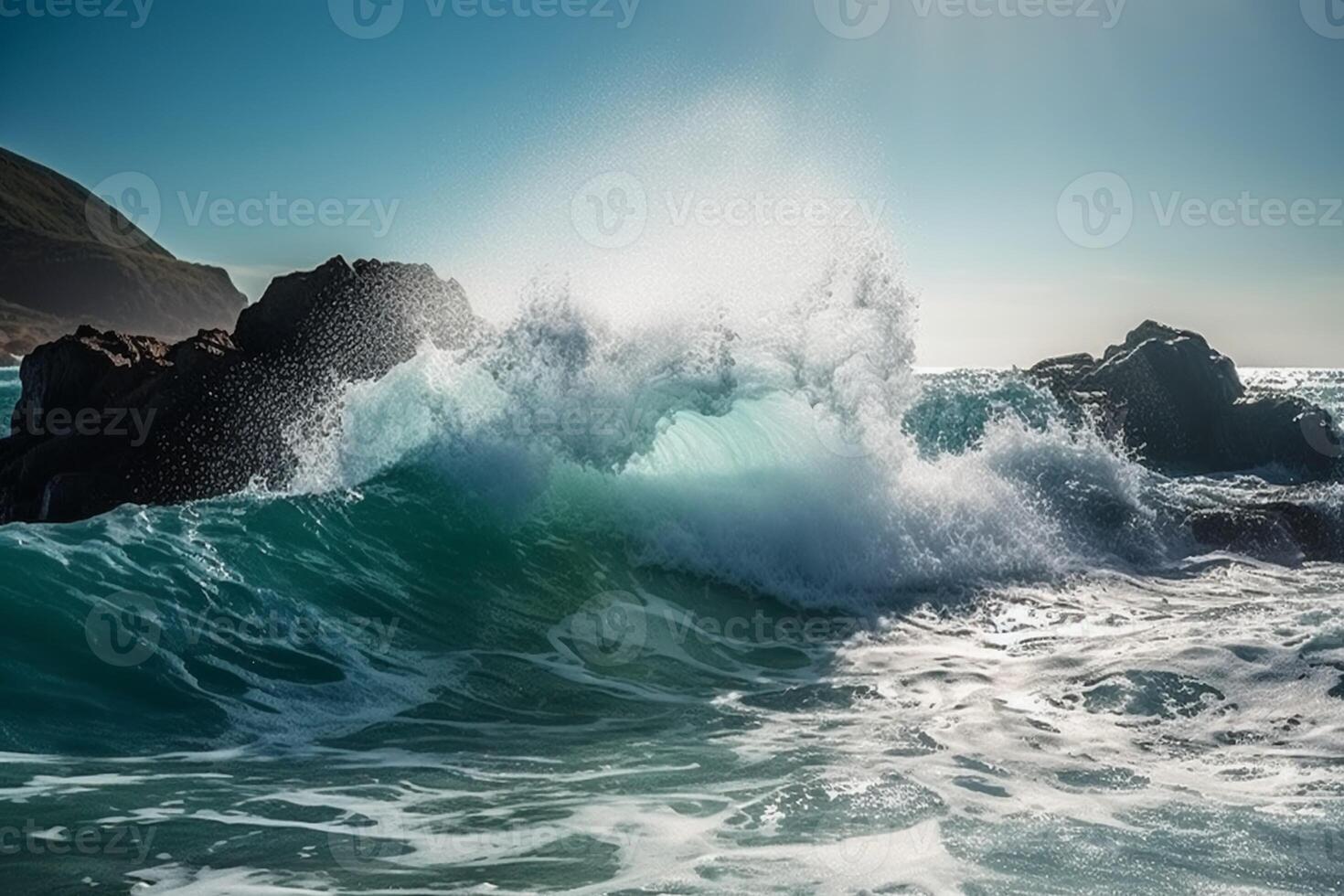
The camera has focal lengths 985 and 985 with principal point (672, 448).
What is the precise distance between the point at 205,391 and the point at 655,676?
1134cm

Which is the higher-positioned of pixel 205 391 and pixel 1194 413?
pixel 205 391

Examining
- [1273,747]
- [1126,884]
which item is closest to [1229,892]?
[1126,884]

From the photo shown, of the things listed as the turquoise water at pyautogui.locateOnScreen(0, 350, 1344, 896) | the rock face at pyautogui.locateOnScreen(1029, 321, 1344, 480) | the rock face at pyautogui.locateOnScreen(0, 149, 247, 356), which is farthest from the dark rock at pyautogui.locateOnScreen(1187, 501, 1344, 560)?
the rock face at pyautogui.locateOnScreen(0, 149, 247, 356)

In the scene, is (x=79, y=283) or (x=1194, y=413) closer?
(x=1194, y=413)

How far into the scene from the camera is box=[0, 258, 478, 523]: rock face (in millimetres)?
15992

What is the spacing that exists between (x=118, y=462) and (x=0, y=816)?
41.1ft

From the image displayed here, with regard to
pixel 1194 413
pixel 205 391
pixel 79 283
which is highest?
pixel 79 283

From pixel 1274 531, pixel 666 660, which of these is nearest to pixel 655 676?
pixel 666 660

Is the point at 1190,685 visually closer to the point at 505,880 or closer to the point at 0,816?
the point at 505,880

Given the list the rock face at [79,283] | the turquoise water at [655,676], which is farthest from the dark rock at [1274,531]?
the rock face at [79,283]

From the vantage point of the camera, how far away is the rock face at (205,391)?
1599cm

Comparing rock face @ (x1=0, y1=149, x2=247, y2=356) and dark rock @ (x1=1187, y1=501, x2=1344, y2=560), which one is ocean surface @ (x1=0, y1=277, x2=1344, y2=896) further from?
rock face @ (x1=0, y1=149, x2=247, y2=356)

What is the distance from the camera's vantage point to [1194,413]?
26875 mm

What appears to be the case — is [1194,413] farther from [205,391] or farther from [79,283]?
[79,283]
